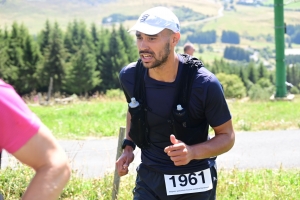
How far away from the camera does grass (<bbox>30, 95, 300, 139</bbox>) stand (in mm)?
13219

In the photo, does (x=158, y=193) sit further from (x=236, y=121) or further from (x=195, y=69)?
(x=236, y=121)

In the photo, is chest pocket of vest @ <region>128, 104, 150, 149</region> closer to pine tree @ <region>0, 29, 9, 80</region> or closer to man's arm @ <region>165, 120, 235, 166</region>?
man's arm @ <region>165, 120, 235, 166</region>

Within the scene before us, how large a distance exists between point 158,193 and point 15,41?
261 ft

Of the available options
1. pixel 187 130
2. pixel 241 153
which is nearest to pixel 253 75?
pixel 241 153

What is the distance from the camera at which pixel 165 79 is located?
4176 mm

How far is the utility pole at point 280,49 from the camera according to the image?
2148 centimetres

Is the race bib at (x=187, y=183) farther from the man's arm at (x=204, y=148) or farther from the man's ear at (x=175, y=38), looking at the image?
the man's ear at (x=175, y=38)

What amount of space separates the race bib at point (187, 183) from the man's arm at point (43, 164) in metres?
2.08

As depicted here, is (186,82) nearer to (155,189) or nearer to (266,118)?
(155,189)

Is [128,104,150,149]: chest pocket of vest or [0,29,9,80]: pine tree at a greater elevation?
[128,104,150,149]: chest pocket of vest

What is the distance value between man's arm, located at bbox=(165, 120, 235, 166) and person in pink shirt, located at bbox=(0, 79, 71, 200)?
1.64 metres

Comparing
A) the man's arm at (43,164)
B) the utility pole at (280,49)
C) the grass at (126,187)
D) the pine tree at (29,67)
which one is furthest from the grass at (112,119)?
the pine tree at (29,67)

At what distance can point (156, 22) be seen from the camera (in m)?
4.09

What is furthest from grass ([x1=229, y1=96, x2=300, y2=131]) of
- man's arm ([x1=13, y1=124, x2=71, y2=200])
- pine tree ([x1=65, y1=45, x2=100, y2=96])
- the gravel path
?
pine tree ([x1=65, y1=45, x2=100, y2=96])
